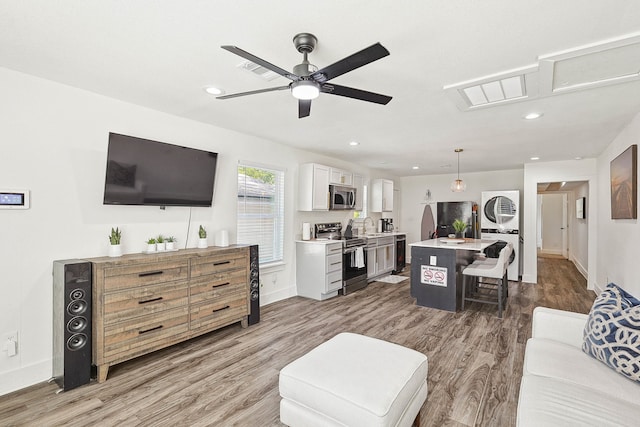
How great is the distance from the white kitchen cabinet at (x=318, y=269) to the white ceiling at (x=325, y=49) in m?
2.08

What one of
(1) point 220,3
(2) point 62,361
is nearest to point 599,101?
(1) point 220,3

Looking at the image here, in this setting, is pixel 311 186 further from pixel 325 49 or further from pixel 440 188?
pixel 440 188

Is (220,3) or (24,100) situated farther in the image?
(24,100)

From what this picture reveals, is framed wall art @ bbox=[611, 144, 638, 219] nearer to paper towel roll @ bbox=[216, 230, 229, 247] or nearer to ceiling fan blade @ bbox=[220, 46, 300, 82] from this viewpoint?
ceiling fan blade @ bbox=[220, 46, 300, 82]

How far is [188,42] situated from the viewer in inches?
79.3

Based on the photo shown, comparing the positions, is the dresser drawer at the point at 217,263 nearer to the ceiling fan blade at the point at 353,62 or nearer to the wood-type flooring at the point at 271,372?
the wood-type flooring at the point at 271,372

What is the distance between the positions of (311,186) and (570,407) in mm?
4126

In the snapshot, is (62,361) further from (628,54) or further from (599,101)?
(599,101)

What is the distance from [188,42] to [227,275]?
2399 mm

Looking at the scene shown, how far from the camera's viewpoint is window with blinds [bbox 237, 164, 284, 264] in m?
4.34

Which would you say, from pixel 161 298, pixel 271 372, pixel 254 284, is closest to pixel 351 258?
pixel 254 284

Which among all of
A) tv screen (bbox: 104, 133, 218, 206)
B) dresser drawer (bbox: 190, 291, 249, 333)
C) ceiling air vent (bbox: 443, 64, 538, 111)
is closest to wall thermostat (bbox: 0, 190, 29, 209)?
tv screen (bbox: 104, 133, 218, 206)

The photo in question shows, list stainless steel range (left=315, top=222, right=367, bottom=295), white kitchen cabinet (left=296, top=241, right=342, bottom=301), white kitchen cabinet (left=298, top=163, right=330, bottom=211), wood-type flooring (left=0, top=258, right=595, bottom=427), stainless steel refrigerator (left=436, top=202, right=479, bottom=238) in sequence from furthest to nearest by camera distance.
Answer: stainless steel refrigerator (left=436, top=202, right=479, bottom=238), stainless steel range (left=315, top=222, right=367, bottom=295), white kitchen cabinet (left=298, top=163, right=330, bottom=211), white kitchen cabinet (left=296, top=241, right=342, bottom=301), wood-type flooring (left=0, top=258, right=595, bottom=427)

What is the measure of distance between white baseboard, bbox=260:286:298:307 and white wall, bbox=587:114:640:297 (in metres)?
4.32
